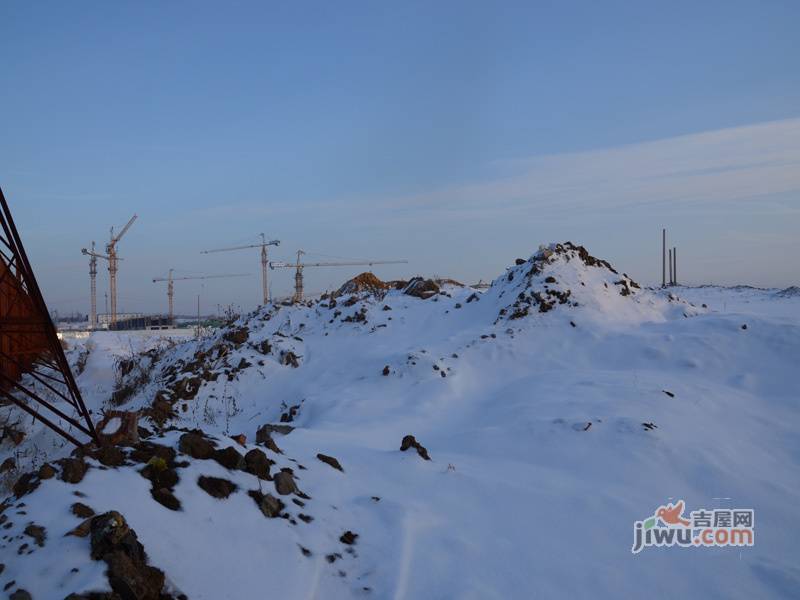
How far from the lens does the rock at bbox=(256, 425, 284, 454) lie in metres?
4.56

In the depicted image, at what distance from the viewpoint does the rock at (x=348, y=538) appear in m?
3.39

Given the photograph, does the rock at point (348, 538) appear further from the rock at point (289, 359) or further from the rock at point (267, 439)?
the rock at point (289, 359)

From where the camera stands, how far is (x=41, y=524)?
2631 mm

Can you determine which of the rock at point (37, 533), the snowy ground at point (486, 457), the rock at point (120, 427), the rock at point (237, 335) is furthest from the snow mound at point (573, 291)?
the rock at point (37, 533)

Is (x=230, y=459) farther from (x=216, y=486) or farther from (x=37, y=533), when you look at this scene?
(x=37, y=533)

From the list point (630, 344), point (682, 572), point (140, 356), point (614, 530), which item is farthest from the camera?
point (140, 356)

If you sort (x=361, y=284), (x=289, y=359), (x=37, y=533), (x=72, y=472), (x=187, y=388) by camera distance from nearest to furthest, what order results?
1. (x=37, y=533)
2. (x=72, y=472)
3. (x=187, y=388)
4. (x=289, y=359)
5. (x=361, y=284)

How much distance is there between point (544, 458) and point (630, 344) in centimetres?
482

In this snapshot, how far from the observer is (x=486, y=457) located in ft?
18.4

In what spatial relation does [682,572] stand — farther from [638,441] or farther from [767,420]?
[767,420]

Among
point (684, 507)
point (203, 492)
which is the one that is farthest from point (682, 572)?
point (203, 492)

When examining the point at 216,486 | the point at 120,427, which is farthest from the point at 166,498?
the point at 120,427

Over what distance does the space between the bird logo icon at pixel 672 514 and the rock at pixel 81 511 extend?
3947 millimetres

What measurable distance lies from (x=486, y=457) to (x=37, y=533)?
4071mm
